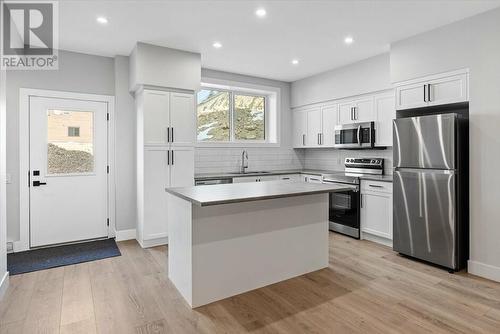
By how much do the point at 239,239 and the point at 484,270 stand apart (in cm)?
260

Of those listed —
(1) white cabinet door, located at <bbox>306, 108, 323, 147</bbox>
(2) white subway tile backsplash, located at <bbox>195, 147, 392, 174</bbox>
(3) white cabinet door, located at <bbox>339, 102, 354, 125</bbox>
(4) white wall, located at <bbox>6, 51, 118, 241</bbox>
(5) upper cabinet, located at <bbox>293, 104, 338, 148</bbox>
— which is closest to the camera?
(4) white wall, located at <bbox>6, 51, 118, 241</bbox>

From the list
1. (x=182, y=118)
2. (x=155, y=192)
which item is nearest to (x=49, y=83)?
(x=182, y=118)

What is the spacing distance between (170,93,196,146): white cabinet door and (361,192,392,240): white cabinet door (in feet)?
8.95

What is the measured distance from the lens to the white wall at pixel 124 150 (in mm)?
4480

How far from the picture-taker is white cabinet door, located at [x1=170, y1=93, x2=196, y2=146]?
169 inches

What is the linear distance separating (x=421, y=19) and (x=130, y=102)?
13.0 feet

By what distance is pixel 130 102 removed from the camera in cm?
458

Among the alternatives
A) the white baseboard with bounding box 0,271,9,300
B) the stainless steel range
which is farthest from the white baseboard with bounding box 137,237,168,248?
the stainless steel range

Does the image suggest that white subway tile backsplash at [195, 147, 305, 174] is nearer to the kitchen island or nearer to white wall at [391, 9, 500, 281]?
the kitchen island

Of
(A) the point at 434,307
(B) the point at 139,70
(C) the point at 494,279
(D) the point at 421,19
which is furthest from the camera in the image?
(B) the point at 139,70

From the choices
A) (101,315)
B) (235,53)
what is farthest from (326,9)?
(101,315)

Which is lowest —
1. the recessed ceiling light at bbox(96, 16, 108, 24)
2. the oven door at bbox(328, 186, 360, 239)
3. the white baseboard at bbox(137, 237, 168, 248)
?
the white baseboard at bbox(137, 237, 168, 248)

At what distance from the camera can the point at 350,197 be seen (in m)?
4.59

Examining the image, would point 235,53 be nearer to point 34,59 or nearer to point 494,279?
point 34,59
